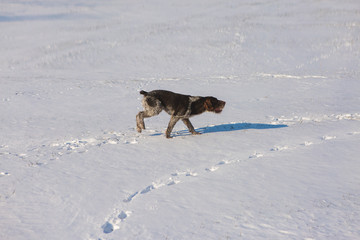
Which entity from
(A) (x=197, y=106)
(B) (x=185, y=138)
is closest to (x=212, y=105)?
(A) (x=197, y=106)

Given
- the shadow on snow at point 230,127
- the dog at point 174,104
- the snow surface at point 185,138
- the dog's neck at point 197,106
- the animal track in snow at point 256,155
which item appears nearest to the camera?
the snow surface at point 185,138

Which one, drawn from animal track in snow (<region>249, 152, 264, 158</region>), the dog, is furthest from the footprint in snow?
the dog

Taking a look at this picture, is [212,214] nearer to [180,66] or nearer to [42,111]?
[42,111]

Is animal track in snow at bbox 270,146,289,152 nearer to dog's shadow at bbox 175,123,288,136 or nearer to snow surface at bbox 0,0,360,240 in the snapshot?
snow surface at bbox 0,0,360,240

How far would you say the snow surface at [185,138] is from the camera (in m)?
6.41

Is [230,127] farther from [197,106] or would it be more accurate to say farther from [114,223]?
[114,223]

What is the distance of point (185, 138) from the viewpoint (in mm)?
11500

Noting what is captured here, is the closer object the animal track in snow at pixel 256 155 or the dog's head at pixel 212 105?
the animal track in snow at pixel 256 155

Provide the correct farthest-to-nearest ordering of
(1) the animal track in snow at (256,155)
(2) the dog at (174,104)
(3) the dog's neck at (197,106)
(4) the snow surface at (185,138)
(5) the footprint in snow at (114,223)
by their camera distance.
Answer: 1. (3) the dog's neck at (197,106)
2. (2) the dog at (174,104)
3. (1) the animal track in snow at (256,155)
4. (4) the snow surface at (185,138)
5. (5) the footprint in snow at (114,223)

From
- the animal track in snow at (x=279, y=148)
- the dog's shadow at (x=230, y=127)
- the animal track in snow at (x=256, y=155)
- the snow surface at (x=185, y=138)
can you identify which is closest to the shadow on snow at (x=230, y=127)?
the dog's shadow at (x=230, y=127)

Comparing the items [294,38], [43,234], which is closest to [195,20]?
[294,38]

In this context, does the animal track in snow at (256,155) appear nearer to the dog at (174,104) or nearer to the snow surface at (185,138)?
the snow surface at (185,138)

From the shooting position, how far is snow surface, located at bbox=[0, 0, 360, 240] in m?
6.41

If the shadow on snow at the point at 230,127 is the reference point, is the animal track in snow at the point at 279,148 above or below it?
above
